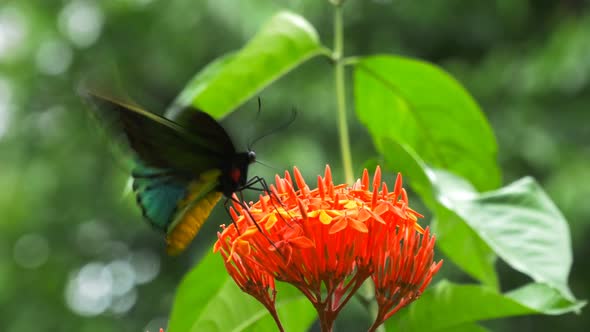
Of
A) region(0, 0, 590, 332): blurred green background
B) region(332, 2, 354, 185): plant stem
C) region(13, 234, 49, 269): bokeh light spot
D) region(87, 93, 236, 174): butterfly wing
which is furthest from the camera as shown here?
region(13, 234, 49, 269): bokeh light spot

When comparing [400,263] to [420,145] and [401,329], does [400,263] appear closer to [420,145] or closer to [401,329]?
[401,329]

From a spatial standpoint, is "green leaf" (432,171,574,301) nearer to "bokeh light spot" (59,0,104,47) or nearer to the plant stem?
the plant stem

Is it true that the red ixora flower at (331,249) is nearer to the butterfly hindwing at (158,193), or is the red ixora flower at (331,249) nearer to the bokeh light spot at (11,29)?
the butterfly hindwing at (158,193)

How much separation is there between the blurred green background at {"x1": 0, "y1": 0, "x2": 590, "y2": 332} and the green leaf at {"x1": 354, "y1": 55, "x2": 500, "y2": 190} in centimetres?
447

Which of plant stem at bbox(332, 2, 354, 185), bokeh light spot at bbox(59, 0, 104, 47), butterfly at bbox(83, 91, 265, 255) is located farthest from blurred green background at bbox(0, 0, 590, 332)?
butterfly at bbox(83, 91, 265, 255)

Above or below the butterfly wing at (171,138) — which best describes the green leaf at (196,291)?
below

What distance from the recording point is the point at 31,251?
9555 millimetres

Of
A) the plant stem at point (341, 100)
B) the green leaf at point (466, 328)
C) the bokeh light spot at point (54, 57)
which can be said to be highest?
the bokeh light spot at point (54, 57)

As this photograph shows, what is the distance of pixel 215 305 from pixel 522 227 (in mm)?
698

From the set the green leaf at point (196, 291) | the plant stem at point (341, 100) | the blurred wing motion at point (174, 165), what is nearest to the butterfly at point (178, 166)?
the blurred wing motion at point (174, 165)

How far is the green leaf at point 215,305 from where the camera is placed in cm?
179

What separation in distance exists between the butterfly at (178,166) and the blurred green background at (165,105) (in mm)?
4889

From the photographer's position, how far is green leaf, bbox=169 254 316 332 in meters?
1.79

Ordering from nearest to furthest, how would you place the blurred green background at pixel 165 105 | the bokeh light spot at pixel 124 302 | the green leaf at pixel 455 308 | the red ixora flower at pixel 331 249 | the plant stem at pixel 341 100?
1. the red ixora flower at pixel 331 249
2. the green leaf at pixel 455 308
3. the plant stem at pixel 341 100
4. the blurred green background at pixel 165 105
5. the bokeh light spot at pixel 124 302
